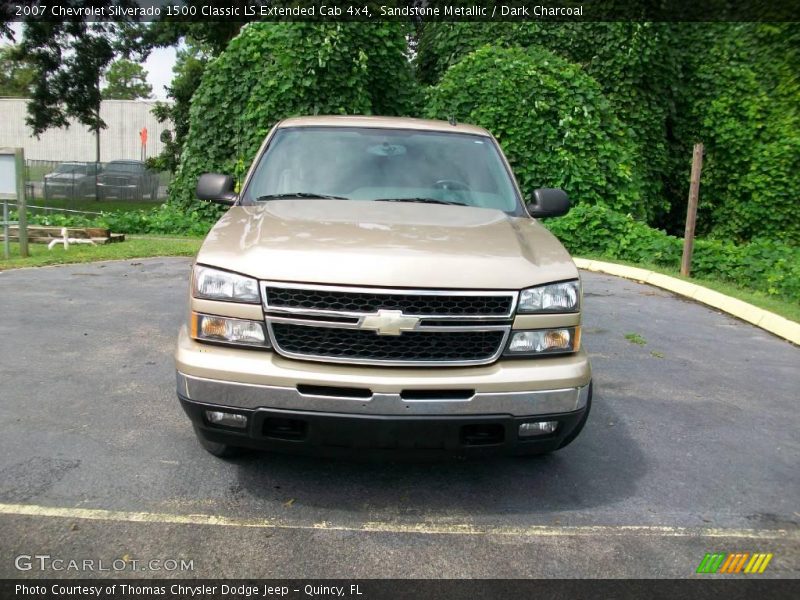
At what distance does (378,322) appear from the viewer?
3.16 metres

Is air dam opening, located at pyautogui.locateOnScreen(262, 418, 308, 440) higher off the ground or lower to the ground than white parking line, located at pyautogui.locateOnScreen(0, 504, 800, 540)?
higher

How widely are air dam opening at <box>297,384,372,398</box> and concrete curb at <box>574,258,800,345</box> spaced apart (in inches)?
226

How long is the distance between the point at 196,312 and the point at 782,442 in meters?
3.60

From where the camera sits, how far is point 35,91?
29.0m

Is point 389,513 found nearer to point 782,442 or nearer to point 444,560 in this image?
point 444,560

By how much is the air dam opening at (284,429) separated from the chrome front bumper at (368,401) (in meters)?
0.10

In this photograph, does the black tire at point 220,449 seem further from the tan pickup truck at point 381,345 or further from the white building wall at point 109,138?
the white building wall at point 109,138

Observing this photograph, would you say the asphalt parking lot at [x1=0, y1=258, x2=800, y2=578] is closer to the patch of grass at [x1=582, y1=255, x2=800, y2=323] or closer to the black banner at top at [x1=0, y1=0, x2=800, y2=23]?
the patch of grass at [x1=582, y1=255, x2=800, y2=323]

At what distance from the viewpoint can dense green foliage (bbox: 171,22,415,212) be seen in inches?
572

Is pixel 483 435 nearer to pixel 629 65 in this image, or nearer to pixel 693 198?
pixel 693 198

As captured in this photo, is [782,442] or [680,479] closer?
[680,479]

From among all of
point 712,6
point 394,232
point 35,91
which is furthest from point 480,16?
point 35,91

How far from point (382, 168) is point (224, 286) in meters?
1.71

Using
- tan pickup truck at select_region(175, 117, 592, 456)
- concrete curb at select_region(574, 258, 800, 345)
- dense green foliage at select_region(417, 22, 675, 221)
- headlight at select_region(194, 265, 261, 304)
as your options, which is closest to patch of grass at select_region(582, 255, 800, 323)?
concrete curb at select_region(574, 258, 800, 345)
